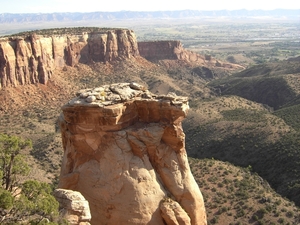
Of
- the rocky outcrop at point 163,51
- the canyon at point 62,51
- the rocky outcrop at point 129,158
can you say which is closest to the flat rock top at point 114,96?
the rocky outcrop at point 129,158

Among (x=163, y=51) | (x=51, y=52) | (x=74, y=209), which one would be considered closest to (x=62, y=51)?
(x=51, y=52)

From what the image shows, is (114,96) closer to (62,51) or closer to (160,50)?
(62,51)

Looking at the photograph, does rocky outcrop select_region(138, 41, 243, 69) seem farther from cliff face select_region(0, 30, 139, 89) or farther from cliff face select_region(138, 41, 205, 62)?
cliff face select_region(0, 30, 139, 89)

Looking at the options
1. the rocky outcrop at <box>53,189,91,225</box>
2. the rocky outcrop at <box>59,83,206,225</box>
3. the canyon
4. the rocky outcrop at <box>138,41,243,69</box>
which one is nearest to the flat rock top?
the rocky outcrop at <box>59,83,206,225</box>

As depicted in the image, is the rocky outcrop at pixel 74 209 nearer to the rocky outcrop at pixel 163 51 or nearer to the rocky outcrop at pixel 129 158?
the rocky outcrop at pixel 129 158

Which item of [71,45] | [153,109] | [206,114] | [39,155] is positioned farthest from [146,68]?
[153,109]

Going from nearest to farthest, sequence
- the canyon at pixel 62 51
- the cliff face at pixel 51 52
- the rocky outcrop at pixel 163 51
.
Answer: the cliff face at pixel 51 52, the canyon at pixel 62 51, the rocky outcrop at pixel 163 51
